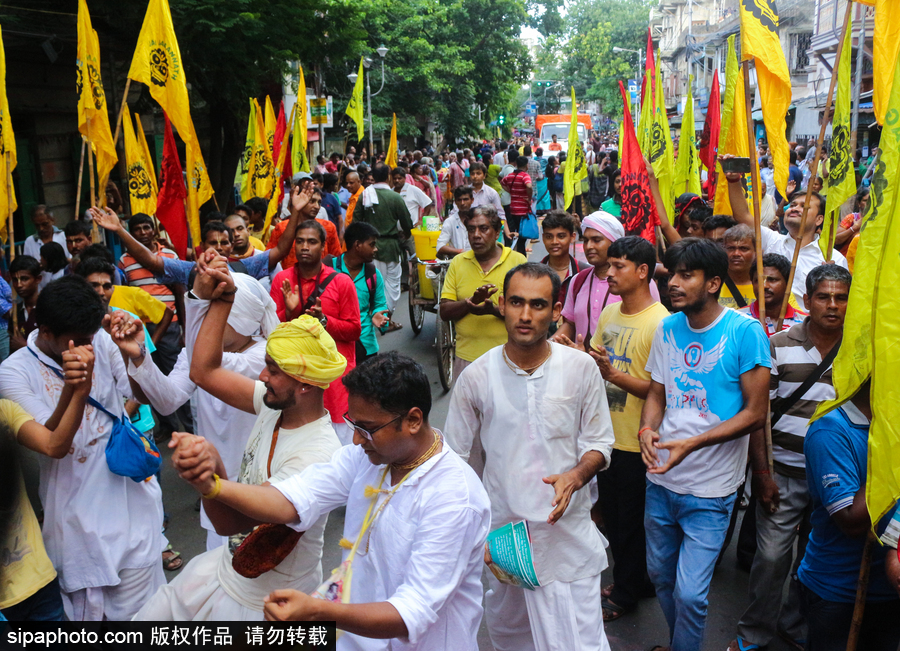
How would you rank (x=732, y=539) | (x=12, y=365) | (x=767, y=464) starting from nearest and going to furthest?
(x=12, y=365) → (x=767, y=464) → (x=732, y=539)

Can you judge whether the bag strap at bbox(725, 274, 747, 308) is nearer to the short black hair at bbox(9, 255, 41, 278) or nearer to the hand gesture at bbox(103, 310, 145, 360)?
the hand gesture at bbox(103, 310, 145, 360)

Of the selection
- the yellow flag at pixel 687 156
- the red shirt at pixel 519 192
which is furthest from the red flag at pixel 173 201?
the red shirt at pixel 519 192

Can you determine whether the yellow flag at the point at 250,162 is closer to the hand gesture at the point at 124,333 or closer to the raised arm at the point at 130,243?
the raised arm at the point at 130,243

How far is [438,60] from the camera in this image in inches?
1153

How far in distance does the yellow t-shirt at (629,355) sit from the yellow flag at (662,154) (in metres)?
2.94

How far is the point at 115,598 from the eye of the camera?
3562 mm

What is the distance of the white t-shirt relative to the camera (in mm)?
2686

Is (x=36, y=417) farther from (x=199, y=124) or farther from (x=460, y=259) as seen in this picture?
(x=199, y=124)

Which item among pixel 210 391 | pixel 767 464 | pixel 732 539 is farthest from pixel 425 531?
pixel 732 539

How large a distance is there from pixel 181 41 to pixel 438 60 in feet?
64.8

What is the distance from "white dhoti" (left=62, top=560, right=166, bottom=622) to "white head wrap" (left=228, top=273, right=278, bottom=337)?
3.83 feet

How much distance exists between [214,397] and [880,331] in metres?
2.67

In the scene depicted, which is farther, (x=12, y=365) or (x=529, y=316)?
(x=12, y=365)

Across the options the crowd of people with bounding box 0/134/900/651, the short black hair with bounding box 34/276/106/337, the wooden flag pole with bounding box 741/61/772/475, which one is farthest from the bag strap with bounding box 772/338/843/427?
the short black hair with bounding box 34/276/106/337
